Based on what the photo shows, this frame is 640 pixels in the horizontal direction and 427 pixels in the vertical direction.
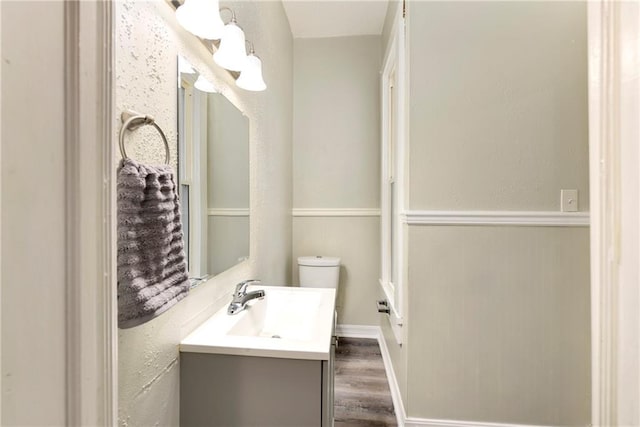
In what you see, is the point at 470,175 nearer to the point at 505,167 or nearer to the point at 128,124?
the point at 505,167

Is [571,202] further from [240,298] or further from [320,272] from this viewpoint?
[320,272]

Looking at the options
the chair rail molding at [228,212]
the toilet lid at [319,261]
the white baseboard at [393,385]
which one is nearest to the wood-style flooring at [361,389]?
the white baseboard at [393,385]

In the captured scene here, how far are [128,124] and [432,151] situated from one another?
4.32 ft

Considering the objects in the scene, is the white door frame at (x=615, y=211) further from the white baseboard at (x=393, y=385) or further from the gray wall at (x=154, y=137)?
the white baseboard at (x=393, y=385)

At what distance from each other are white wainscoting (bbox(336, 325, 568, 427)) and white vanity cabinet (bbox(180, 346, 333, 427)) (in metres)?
0.90

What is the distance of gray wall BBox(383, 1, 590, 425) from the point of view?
1.46 metres

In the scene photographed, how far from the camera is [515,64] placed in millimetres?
1476

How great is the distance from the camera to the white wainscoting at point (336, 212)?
275 centimetres

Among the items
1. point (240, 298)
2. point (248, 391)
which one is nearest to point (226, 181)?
point (240, 298)

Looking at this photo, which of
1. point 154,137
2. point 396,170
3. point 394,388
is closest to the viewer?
point 154,137

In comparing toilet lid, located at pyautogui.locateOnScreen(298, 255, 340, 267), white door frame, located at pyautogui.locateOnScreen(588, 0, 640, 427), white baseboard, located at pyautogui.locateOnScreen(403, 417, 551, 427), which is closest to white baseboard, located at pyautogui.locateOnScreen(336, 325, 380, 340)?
toilet lid, located at pyautogui.locateOnScreen(298, 255, 340, 267)

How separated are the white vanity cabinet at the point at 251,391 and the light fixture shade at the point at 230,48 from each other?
102 cm

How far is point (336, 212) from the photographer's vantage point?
9.09 ft

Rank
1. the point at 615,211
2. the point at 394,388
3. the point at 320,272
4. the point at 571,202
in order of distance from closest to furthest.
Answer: the point at 615,211
the point at 571,202
the point at 394,388
the point at 320,272
